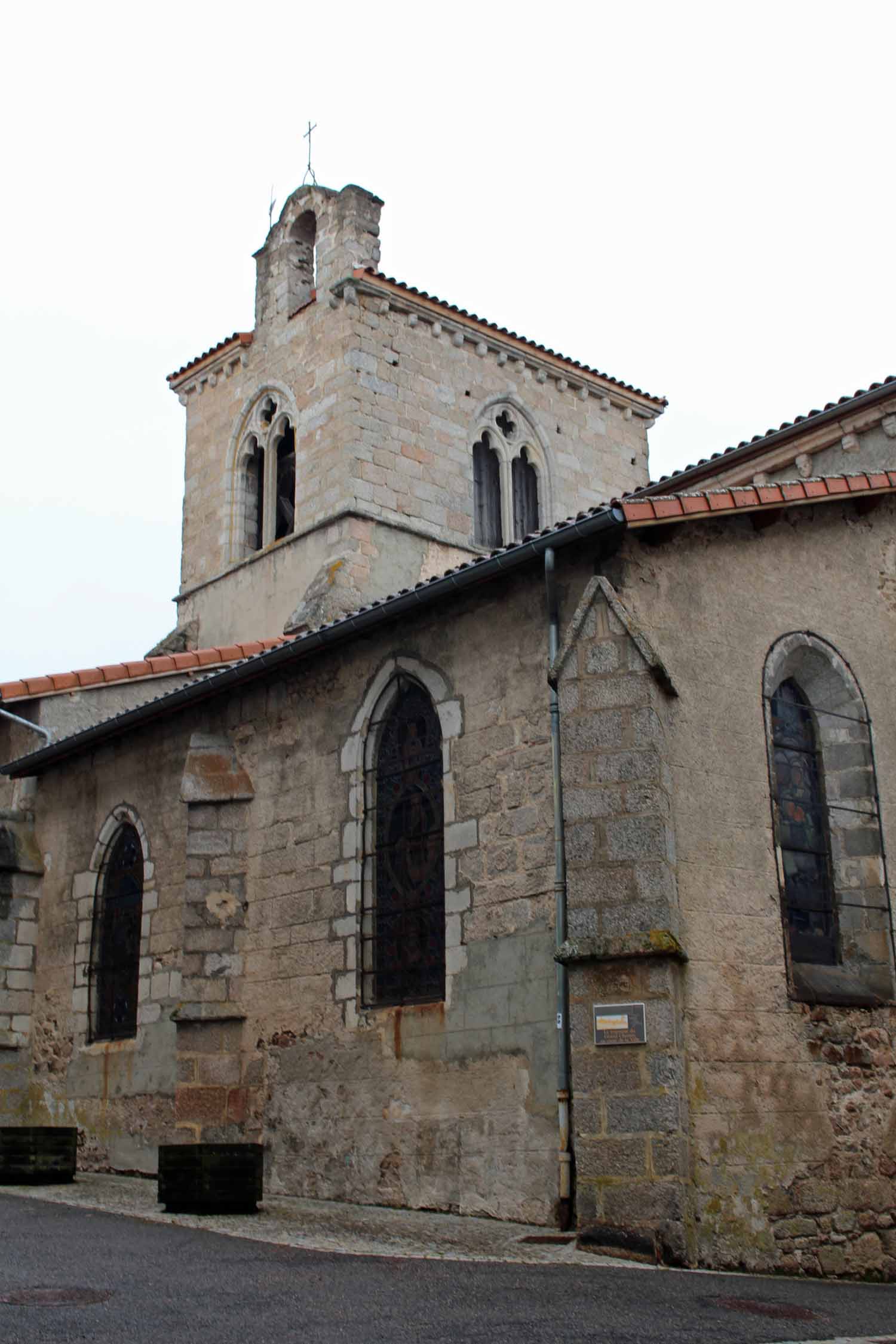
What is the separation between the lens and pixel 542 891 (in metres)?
10.1

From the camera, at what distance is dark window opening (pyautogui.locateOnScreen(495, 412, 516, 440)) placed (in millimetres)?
22453

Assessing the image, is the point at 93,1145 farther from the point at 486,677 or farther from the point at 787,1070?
the point at 787,1070

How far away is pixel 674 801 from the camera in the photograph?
9.70 meters

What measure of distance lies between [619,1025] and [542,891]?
1303 mm

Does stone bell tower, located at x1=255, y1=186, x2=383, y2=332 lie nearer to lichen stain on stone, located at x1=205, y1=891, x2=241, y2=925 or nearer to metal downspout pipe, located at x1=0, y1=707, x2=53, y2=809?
metal downspout pipe, located at x1=0, y1=707, x2=53, y2=809

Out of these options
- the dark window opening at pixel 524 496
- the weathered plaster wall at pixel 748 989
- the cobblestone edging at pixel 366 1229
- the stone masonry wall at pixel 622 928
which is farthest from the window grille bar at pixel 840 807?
the dark window opening at pixel 524 496

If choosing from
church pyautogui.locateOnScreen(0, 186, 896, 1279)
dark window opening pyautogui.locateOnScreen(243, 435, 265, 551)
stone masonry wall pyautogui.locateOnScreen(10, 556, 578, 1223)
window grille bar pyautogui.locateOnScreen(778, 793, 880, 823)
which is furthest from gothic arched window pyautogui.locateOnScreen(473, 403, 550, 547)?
window grille bar pyautogui.locateOnScreen(778, 793, 880, 823)

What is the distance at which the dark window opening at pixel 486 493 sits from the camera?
71.6 feet

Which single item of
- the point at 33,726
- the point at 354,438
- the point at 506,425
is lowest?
the point at 33,726

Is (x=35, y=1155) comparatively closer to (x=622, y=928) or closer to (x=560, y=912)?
(x=560, y=912)

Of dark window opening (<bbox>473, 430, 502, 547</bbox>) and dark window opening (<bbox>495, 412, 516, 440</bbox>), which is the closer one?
dark window opening (<bbox>473, 430, 502, 547</bbox>)

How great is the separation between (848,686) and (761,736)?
112 centimetres

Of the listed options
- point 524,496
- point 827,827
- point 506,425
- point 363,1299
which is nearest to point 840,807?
point 827,827

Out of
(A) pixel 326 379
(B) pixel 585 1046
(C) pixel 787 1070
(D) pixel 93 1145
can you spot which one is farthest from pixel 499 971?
(A) pixel 326 379
